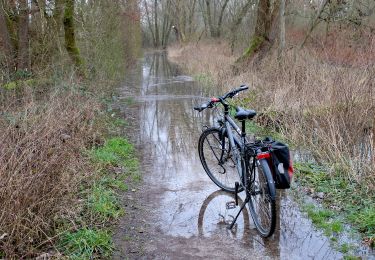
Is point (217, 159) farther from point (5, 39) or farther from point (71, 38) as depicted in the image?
point (71, 38)

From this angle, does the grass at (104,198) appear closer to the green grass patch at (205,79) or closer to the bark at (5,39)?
the bark at (5,39)

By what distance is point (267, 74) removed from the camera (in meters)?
11.1

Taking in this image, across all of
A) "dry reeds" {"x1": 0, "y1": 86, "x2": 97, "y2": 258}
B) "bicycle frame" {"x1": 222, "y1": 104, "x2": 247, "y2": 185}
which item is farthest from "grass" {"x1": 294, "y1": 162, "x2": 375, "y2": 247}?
"dry reeds" {"x1": 0, "y1": 86, "x2": 97, "y2": 258}

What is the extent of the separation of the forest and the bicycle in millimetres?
976

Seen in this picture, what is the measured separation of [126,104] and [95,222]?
799 centimetres

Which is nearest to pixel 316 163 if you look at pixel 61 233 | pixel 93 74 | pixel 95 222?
pixel 95 222

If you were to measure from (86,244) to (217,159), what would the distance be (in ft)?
7.84

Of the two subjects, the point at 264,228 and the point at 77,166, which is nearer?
the point at 264,228

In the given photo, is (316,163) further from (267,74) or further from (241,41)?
(241,41)

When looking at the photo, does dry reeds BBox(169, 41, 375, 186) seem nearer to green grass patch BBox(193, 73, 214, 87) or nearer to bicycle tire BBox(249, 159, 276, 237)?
bicycle tire BBox(249, 159, 276, 237)

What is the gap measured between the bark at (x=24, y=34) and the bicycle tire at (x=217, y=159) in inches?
231

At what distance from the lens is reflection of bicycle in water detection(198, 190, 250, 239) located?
13.8ft

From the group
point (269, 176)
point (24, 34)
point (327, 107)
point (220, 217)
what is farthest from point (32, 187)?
point (24, 34)

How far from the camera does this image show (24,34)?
985cm
